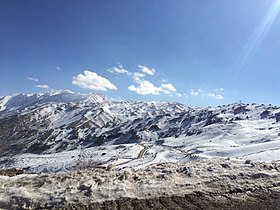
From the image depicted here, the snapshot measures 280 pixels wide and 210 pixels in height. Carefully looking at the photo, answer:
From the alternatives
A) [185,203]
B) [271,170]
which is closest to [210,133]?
[271,170]

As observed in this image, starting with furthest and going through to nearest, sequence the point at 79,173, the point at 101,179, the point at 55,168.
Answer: the point at 55,168, the point at 79,173, the point at 101,179

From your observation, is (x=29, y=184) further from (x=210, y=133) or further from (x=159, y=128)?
(x=159, y=128)

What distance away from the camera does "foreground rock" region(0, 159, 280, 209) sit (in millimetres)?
17006

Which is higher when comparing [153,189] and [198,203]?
[153,189]

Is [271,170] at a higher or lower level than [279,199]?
higher

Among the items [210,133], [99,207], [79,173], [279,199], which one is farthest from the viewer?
[210,133]

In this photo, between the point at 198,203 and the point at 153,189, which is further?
the point at 153,189

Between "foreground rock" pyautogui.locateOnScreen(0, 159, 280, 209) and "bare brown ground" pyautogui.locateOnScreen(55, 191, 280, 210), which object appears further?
"foreground rock" pyautogui.locateOnScreen(0, 159, 280, 209)

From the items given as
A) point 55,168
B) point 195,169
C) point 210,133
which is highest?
point 210,133

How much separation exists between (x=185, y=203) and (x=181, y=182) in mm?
2542

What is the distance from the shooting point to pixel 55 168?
58.3 m

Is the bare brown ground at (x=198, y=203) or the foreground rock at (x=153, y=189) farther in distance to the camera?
the foreground rock at (x=153, y=189)

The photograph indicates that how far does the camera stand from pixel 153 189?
18.7 metres

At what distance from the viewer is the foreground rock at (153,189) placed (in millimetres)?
17006
